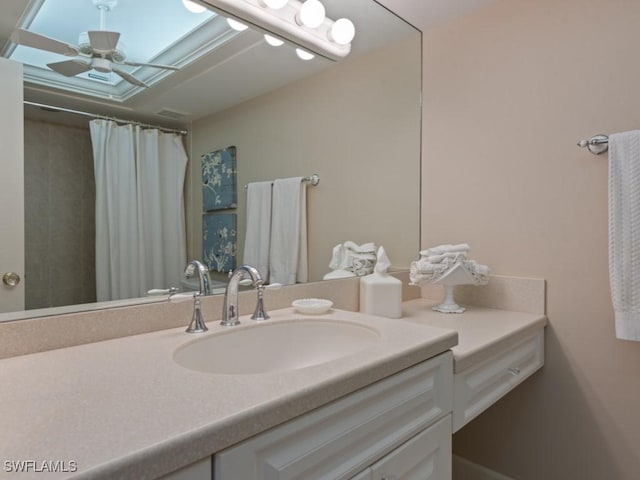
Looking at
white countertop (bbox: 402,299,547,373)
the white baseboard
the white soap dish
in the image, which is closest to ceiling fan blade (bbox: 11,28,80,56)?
the white soap dish

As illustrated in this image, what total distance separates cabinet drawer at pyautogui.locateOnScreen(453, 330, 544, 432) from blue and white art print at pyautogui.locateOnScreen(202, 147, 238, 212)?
0.86 m

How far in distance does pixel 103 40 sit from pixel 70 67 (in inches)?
4.3

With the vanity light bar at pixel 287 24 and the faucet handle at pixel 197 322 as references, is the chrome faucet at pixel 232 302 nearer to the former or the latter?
the faucet handle at pixel 197 322

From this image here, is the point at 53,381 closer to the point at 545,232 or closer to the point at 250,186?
the point at 250,186

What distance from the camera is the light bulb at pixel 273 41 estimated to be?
54.0 inches

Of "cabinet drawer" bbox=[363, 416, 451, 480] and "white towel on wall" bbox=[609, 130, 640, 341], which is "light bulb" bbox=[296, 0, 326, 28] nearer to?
"white towel on wall" bbox=[609, 130, 640, 341]

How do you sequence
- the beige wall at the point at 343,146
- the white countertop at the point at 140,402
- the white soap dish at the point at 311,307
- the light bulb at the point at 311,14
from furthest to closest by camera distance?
the light bulb at the point at 311,14, the beige wall at the point at 343,146, the white soap dish at the point at 311,307, the white countertop at the point at 140,402

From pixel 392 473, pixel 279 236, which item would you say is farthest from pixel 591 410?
pixel 279 236

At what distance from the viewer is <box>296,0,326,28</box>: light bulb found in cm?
144

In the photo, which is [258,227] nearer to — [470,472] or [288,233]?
[288,233]

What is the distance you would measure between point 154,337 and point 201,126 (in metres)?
0.64

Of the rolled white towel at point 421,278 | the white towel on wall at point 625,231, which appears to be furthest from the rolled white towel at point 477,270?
the white towel on wall at point 625,231

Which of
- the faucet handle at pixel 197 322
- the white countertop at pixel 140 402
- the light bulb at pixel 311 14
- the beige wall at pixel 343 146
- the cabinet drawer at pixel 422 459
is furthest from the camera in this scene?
the light bulb at pixel 311 14

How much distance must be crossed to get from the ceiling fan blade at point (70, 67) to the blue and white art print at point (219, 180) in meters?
0.37
